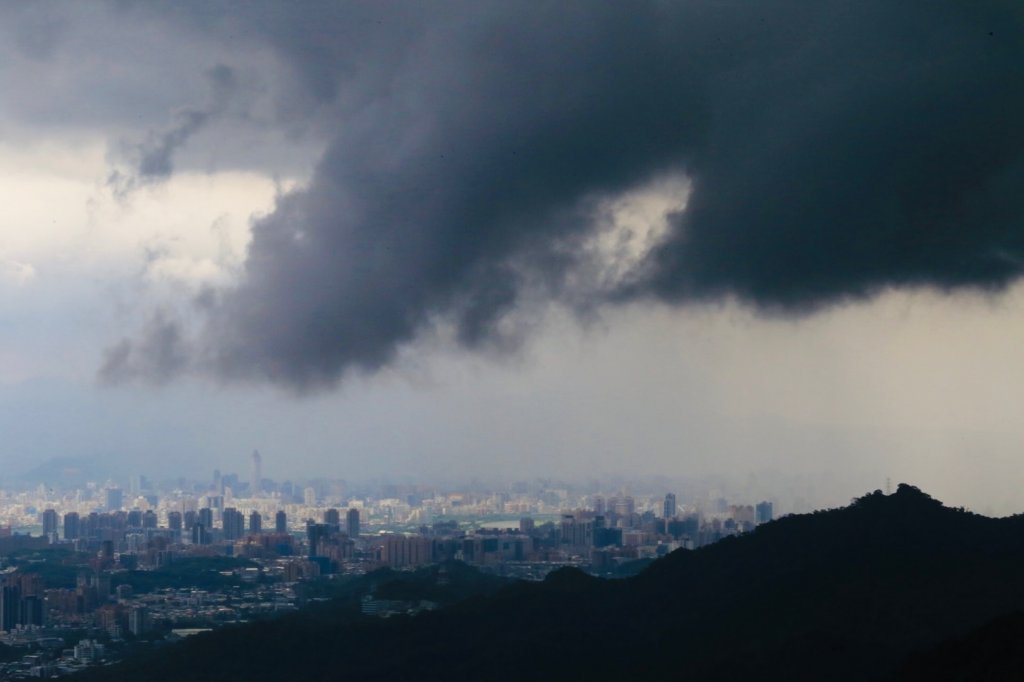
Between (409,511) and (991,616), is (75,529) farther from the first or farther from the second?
(991,616)

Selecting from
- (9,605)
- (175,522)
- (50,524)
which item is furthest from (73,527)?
(9,605)

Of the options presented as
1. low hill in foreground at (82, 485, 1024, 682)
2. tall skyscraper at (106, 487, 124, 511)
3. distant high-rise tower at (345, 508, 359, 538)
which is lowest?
low hill in foreground at (82, 485, 1024, 682)

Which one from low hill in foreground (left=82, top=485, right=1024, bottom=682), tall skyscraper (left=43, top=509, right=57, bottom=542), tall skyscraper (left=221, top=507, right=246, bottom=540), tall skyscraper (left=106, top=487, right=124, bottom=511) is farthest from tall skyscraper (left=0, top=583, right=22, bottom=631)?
tall skyscraper (left=106, top=487, right=124, bottom=511)

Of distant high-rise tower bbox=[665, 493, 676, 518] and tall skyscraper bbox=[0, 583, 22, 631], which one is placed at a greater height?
distant high-rise tower bbox=[665, 493, 676, 518]

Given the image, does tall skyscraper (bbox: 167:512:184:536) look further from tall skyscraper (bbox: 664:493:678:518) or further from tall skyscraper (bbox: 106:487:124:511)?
tall skyscraper (bbox: 664:493:678:518)

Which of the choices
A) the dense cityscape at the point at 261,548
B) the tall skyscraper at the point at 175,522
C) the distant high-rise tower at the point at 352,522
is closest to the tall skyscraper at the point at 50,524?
the dense cityscape at the point at 261,548

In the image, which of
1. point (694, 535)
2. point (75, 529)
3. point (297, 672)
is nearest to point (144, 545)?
point (75, 529)

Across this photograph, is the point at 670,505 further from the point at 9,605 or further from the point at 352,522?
the point at 9,605
